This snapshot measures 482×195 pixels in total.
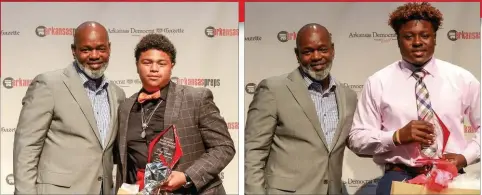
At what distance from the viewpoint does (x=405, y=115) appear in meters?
3.29

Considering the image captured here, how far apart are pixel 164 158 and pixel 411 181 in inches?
50.3

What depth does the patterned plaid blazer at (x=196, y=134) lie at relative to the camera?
329cm

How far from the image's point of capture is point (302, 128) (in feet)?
11.6

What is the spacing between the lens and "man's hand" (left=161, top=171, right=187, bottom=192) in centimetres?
319

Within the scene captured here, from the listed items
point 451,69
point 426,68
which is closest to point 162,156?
point 426,68

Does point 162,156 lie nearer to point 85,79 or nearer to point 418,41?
point 85,79

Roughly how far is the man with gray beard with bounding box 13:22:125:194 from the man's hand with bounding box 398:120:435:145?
1566mm

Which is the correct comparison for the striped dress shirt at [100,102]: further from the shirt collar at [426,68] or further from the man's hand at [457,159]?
the man's hand at [457,159]

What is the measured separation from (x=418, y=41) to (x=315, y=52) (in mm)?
599

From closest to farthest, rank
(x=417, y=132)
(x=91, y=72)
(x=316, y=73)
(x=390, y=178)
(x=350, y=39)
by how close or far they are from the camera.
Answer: (x=417, y=132), (x=390, y=178), (x=91, y=72), (x=316, y=73), (x=350, y=39)

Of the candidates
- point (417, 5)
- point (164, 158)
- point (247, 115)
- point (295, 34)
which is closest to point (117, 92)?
point (164, 158)

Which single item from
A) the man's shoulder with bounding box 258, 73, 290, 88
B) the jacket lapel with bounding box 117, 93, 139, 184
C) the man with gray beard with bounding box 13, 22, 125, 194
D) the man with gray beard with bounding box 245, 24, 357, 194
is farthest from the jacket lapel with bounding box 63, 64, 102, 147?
the man's shoulder with bounding box 258, 73, 290, 88

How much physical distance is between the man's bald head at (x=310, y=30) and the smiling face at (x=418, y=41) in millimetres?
501

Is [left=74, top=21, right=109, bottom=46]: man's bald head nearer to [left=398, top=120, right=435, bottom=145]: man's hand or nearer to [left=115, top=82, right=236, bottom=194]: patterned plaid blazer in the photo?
[left=115, top=82, right=236, bottom=194]: patterned plaid blazer
